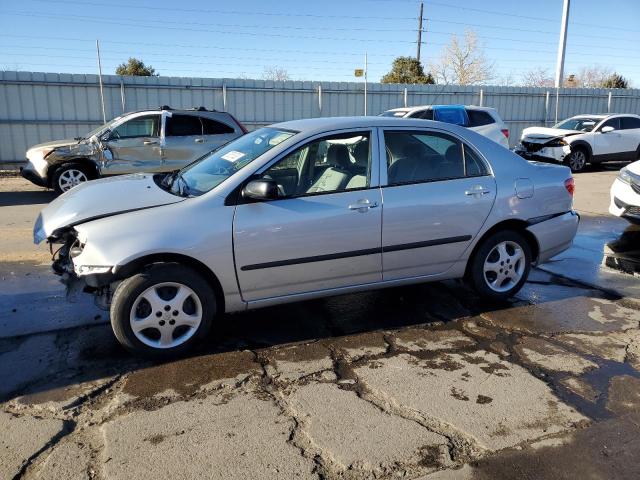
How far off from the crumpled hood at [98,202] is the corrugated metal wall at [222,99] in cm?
1182

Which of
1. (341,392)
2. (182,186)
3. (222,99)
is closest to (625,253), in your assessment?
(341,392)

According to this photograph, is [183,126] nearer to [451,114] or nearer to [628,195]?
[451,114]

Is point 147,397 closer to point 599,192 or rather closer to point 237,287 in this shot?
point 237,287

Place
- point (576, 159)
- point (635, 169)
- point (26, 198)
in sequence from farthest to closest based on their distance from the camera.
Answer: point (576, 159) → point (26, 198) → point (635, 169)

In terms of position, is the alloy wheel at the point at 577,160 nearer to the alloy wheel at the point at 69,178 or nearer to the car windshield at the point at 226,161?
the alloy wheel at the point at 69,178

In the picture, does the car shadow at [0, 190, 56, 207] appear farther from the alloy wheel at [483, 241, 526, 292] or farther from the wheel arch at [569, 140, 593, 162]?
the wheel arch at [569, 140, 593, 162]

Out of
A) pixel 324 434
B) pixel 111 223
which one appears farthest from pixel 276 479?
pixel 111 223

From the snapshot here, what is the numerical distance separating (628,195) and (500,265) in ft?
13.2

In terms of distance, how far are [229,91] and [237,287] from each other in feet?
45.2

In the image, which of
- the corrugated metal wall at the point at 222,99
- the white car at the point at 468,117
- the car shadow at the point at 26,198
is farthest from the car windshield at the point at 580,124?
the car shadow at the point at 26,198

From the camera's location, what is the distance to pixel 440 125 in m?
4.82

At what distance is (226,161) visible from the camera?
176 inches

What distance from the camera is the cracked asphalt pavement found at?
109 inches

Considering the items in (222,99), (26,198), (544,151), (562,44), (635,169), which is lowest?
(26,198)
